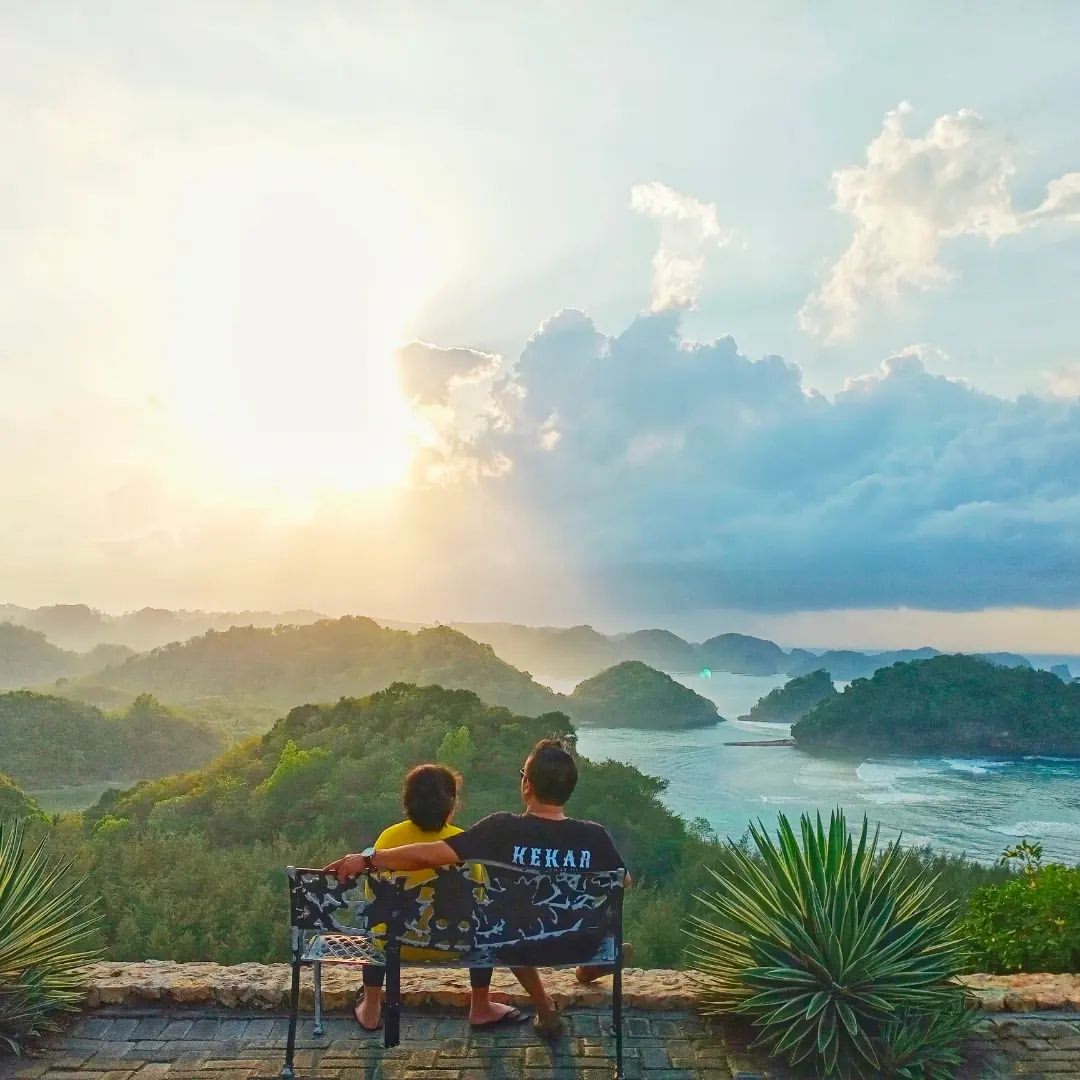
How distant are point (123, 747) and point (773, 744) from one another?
36.8 m

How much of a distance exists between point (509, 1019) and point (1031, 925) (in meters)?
3.02

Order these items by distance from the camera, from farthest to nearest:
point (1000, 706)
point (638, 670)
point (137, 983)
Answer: point (638, 670) → point (1000, 706) → point (137, 983)

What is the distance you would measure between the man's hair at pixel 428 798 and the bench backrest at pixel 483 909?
0.94 ft

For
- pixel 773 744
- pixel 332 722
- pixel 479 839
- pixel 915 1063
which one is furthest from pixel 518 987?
pixel 773 744

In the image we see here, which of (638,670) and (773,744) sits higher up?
(638,670)

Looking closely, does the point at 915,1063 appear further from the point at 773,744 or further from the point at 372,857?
the point at 773,744

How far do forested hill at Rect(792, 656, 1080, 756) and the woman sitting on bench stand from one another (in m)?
53.7

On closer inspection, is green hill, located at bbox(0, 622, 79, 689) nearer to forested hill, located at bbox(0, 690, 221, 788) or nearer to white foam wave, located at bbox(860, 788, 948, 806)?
forested hill, located at bbox(0, 690, 221, 788)

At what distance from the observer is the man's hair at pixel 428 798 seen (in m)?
3.86

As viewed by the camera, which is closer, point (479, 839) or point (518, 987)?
point (479, 839)

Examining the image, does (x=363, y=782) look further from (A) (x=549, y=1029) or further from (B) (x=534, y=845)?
(B) (x=534, y=845)

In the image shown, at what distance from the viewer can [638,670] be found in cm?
7131

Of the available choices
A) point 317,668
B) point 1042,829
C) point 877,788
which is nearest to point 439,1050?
point 1042,829

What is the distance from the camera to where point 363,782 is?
21219 millimetres
